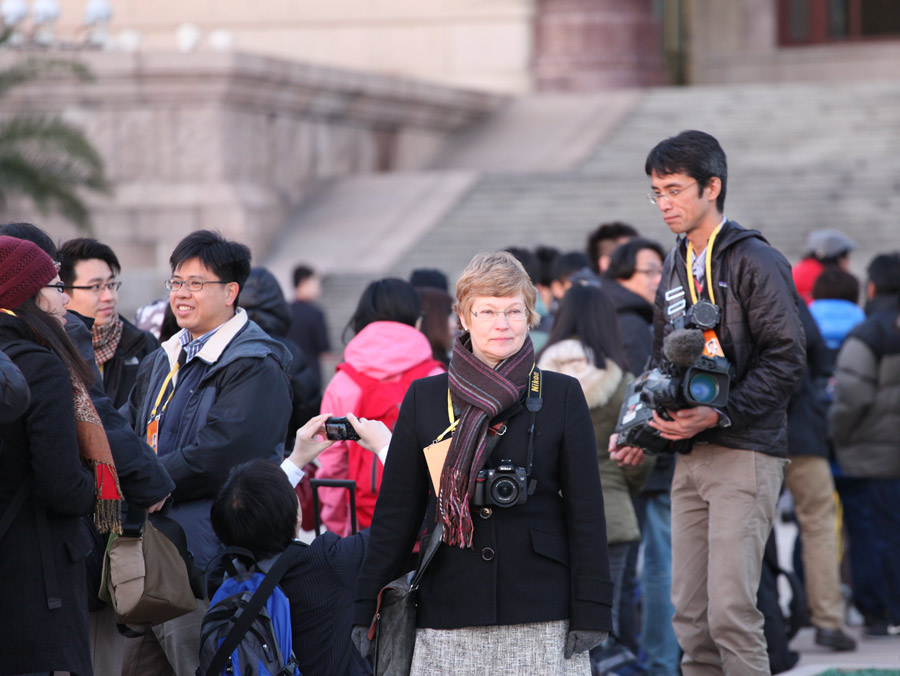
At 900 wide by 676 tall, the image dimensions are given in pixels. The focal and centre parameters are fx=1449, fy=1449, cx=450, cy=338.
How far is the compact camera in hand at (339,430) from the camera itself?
4.80 meters

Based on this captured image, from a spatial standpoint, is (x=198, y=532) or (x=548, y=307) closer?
(x=198, y=532)

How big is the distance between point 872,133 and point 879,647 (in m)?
14.0

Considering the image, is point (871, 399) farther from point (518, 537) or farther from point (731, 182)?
point (731, 182)

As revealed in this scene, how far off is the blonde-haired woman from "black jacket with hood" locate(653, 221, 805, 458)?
1.21 metres

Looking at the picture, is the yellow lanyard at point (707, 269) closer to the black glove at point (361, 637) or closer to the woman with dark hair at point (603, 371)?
the woman with dark hair at point (603, 371)

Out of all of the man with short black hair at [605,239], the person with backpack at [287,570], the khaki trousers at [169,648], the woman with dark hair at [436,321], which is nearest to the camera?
the person with backpack at [287,570]

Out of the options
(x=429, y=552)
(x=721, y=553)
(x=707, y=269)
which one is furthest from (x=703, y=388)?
(x=429, y=552)

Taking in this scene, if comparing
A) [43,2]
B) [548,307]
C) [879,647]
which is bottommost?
[879,647]

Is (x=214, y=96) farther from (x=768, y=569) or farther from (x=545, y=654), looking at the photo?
(x=545, y=654)

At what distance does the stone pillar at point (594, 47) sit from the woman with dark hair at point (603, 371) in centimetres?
1937

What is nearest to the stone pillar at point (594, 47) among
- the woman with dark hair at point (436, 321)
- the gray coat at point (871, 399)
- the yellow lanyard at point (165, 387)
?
the gray coat at point (871, 399)

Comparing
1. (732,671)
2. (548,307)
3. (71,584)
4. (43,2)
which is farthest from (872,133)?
(71,584)

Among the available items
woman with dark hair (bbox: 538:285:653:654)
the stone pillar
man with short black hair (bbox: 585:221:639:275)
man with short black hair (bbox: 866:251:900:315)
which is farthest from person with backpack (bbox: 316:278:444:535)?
the stone pillar

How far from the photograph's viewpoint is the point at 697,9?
29.5 m
